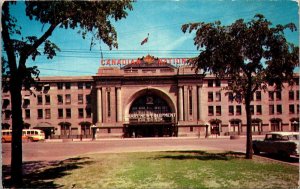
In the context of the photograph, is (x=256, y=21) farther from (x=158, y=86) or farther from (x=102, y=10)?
(x=158, y=86)

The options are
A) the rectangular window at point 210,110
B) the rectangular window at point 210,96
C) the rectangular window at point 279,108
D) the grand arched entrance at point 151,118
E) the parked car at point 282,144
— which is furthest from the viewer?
the rectangular window at point 210,96

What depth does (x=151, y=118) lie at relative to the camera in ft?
194

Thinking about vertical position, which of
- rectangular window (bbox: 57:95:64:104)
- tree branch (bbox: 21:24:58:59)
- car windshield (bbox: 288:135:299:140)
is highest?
tree branch (bbox: 21:24:58:59)

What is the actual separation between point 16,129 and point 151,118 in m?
48.3

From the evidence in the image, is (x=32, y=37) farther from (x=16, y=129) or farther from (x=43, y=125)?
(x=43, y=125)

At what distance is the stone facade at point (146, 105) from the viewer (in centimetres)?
5831

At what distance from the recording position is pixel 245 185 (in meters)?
10.4

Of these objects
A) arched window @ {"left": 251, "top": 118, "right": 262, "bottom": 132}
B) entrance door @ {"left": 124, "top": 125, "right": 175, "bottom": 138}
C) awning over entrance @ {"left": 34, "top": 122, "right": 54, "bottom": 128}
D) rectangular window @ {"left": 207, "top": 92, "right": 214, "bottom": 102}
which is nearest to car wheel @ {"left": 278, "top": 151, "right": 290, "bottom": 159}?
entrance door @ {"left": 124, "top": 125, "right": 175, "bottom": 138}

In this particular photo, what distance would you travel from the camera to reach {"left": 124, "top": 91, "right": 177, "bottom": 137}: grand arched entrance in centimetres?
5831

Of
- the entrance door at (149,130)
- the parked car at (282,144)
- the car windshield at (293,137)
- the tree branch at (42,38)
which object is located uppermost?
the tree branch at (42,38)

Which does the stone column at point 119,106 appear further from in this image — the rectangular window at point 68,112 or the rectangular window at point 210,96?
the rectangular window at point 210,96

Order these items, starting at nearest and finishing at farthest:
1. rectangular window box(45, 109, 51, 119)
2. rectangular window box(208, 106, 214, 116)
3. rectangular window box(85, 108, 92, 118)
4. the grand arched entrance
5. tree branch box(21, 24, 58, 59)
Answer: tree branch box(21, 24, 58, 59), the grand arched entrance, rectangular window box(45, 109, 51, 119), rectangular window box(208, 106, 214, 116), rectangular window box(85, 108, 92, 118)

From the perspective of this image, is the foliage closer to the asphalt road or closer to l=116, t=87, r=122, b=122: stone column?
the asphalt road

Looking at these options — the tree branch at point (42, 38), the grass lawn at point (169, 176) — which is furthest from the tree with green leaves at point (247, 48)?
the tree branch at point (42, 38)
